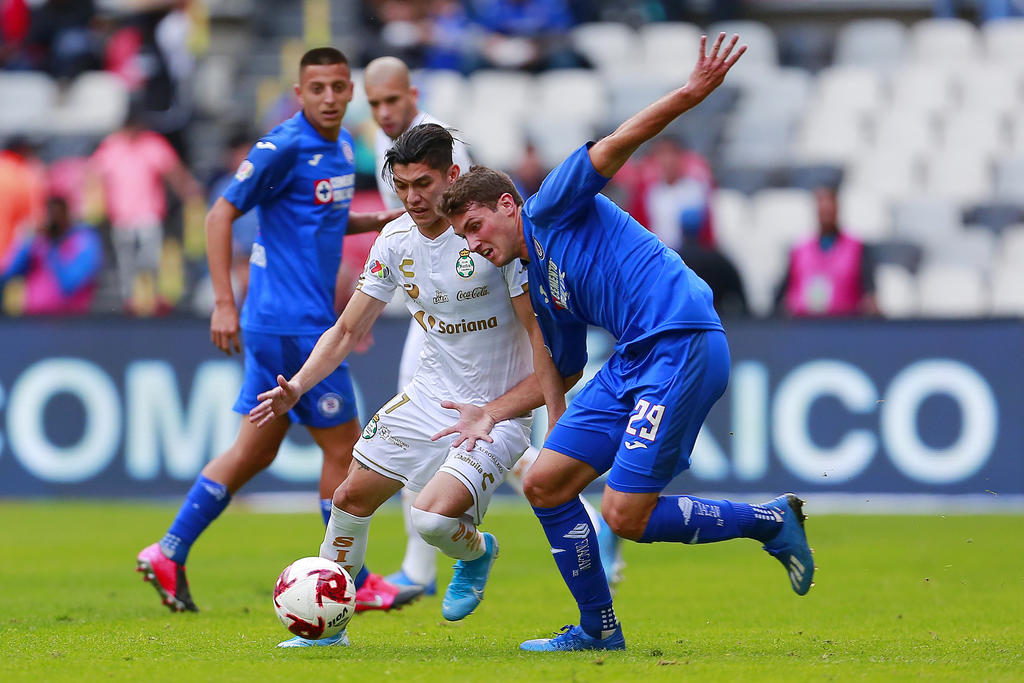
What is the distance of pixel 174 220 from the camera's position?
1720cm

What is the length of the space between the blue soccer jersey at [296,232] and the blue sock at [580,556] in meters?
2.08

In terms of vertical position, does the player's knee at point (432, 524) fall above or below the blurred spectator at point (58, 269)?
below

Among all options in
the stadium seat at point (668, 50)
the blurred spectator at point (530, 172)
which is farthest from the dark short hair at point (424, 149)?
the stadium seat at point (668, 50)

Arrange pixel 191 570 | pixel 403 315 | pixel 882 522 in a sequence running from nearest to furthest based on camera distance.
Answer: pixel 191 570, pixel 882 522, pixel 403 315

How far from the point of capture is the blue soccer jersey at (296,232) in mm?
7391

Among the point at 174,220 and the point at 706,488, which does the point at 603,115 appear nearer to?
the point at 174,220

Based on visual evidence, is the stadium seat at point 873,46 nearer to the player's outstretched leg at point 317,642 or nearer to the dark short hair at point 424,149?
the dark short hair at point 424,149

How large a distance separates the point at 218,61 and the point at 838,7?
8.99 meters

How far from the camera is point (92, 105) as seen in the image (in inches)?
757

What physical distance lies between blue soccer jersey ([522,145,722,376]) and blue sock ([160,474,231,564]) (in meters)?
2.56

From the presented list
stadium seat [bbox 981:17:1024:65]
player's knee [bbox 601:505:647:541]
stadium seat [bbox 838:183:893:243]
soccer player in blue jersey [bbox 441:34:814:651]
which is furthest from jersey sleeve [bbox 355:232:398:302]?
stadium seat [bbox 981:17:1024:65]

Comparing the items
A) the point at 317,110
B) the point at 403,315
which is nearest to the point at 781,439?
the point at 403,315

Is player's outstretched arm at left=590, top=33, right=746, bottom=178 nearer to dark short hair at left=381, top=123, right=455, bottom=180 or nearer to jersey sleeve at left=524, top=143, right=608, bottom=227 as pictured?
jersey sleeve at left=524, top=143, right=608, bottom=227

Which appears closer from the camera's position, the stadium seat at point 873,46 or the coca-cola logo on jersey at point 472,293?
the coca-cola logo on jersey at point 472,293
